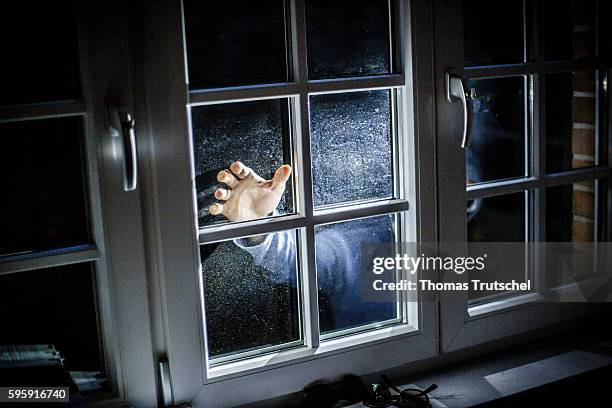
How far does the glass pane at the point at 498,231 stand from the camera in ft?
6.81

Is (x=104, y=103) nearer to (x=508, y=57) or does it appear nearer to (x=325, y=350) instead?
(x=325, y=350)

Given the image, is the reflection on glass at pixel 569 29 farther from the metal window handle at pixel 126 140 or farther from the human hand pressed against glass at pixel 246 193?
the metal window handle at pixel 126 140

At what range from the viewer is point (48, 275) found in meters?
1.62

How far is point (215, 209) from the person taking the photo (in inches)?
68.2

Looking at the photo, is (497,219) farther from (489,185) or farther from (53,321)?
(53,321)

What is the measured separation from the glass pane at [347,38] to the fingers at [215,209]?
0.35m

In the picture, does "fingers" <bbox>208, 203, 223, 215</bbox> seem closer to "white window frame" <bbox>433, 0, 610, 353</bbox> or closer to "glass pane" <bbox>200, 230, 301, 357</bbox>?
"glass pane" <bbox>200, 230, 301, 357</bbox>

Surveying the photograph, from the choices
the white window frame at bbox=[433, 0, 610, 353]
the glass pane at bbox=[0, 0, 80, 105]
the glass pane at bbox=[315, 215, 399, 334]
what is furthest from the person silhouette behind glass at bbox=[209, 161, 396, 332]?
the glass pane at bbox=[0, 0, 80, 105]

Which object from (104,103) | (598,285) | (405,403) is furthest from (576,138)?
(104,103)

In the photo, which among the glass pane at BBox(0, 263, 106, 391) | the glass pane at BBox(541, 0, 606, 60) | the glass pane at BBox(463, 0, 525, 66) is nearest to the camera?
the glass pane at BBox(0, 263, 106, 391)

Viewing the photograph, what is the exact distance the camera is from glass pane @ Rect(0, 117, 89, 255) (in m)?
1.55

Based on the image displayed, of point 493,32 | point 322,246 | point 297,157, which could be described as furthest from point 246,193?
point 493,32

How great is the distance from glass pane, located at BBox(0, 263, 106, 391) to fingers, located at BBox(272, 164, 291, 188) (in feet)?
1.42

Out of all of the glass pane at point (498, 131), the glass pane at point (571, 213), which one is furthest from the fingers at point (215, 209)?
the glass pane at point (571, 213)
